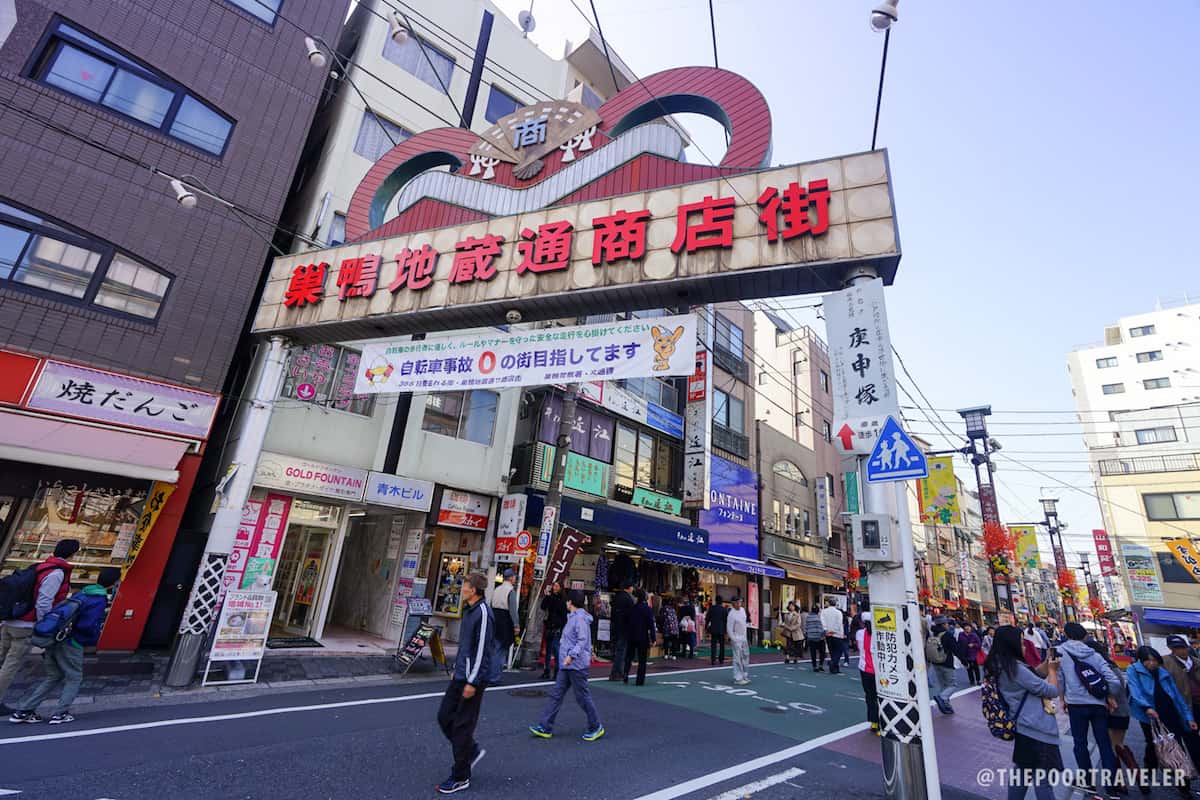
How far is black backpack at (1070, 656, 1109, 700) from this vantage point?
5844 mm

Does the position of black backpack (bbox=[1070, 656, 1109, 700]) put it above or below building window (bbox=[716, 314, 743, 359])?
below

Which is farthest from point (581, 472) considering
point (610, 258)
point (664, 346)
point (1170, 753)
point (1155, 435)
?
point (1155, 435)

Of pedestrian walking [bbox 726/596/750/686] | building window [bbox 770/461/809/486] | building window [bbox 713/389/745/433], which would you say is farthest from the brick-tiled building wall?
building window [bbox 770/461/809/486]

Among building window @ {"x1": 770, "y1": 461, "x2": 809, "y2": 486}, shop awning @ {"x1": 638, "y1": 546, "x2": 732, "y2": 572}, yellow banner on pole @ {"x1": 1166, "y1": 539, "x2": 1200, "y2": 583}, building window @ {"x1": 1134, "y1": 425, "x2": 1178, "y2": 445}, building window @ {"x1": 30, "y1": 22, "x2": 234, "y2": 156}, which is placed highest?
building window @ {"x1": 1134, "y1": 425, "x2": 1178, "y2": 445}

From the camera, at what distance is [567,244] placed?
9445 millimetres

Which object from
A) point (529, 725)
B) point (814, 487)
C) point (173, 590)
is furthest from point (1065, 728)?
point (814, 487)

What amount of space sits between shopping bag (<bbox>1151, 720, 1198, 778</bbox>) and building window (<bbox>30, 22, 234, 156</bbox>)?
19.8m

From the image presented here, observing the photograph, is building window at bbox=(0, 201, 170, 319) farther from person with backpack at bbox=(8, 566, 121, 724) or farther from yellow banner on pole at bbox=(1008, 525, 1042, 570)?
yellow banner on pole at bbox=(1008, 525, 1042, 570)

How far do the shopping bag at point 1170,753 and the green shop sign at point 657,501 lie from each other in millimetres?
14504

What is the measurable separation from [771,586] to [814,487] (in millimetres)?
7086

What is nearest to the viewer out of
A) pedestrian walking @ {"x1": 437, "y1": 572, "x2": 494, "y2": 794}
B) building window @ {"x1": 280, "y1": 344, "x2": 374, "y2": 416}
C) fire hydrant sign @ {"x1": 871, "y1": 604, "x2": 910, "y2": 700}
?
pedestrian walking @ {"x1": 437, "y1": 572, "x2": 494, "y2": 794}

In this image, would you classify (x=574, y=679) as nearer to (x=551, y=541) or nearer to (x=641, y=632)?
(x=641, y=632)

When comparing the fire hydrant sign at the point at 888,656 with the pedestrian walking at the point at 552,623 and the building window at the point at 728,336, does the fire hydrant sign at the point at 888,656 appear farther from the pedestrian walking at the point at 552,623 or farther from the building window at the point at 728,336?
the building window at the point at 728,336

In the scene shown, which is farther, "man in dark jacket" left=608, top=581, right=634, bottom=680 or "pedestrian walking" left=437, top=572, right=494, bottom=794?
"man in dark jacket" left=608, top=581, right=634, bottom=680
